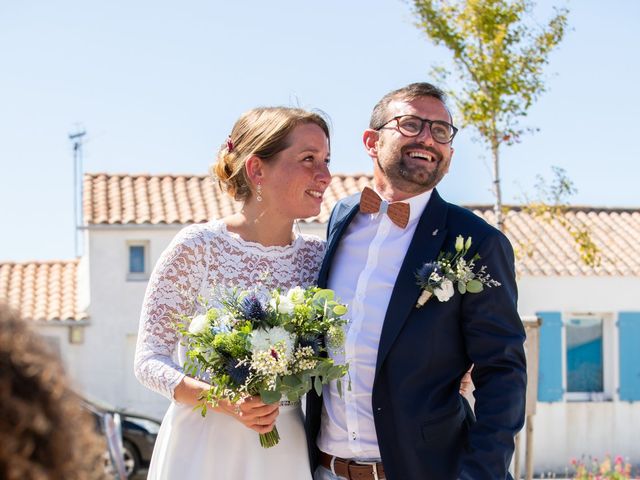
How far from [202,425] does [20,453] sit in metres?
2.57

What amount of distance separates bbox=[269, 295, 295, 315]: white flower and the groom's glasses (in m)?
0.88

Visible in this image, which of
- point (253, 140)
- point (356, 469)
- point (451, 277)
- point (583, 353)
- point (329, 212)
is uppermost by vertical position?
point (329, 212)

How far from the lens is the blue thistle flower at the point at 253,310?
3.40 meters

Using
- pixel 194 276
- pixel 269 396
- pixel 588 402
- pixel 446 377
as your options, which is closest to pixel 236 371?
pixel 269 396

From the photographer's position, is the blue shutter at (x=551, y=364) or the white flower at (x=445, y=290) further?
the blue shutter at (x=551, y=364)

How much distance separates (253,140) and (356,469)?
139 centimetres

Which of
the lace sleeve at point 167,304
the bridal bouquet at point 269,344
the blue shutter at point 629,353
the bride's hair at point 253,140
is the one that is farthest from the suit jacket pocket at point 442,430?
the blue shutter at point 629,353

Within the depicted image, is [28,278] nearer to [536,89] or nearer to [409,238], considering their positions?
[536,89]

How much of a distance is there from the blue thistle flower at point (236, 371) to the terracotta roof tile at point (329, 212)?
1448 cm

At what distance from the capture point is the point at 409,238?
381 centimetres

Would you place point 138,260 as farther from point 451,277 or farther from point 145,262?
point 451,277

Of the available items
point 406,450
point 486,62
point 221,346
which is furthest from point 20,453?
point 486,62

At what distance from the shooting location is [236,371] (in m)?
3.35

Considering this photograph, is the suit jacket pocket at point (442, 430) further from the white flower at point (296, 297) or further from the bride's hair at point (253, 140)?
the bride's hair at point (253, 140)
